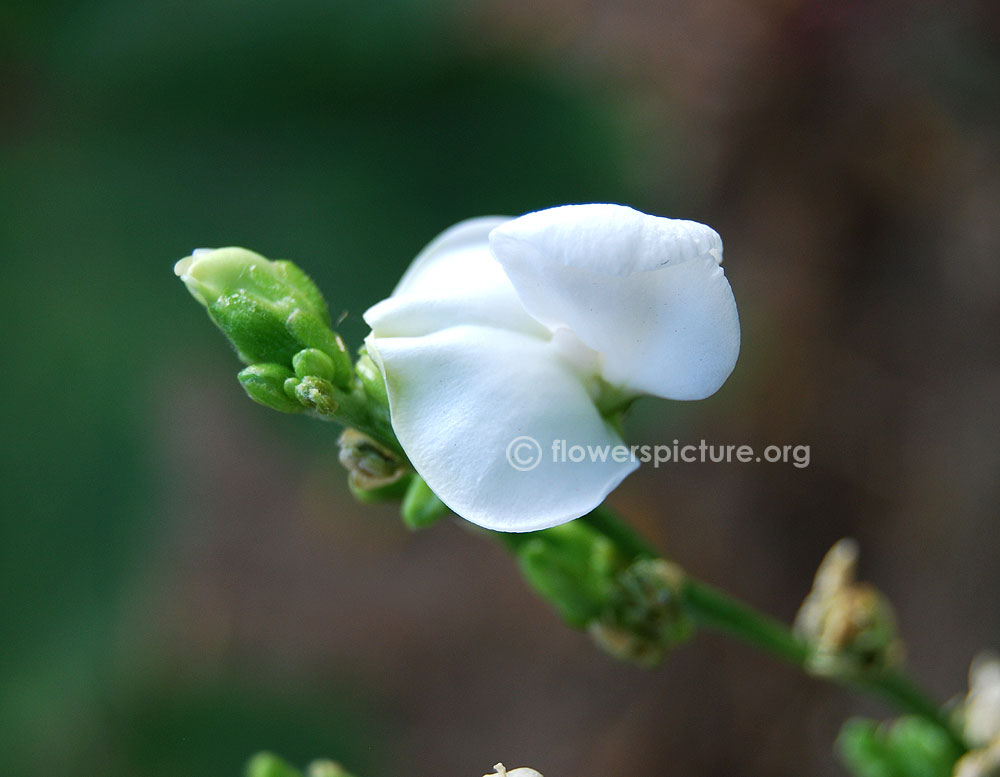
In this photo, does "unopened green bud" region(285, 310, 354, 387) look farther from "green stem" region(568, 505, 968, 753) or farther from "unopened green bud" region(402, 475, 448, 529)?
"green stem" region(568, 505, 968, 753)

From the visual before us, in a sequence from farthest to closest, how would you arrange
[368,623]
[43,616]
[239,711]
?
[368,623] < [239,711] < [43,616]

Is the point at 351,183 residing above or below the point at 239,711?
above

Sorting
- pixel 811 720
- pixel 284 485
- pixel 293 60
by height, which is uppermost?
pixel 293 60

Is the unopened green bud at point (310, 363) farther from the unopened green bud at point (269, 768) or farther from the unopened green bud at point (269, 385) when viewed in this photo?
the unopened green bud at point (269, 768)

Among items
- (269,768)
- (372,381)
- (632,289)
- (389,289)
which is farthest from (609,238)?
(389,289)

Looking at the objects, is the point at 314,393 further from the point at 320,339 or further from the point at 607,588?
the point at 607,588

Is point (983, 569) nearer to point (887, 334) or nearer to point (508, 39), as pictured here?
point (887, 334)

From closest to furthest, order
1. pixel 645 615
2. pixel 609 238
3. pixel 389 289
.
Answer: pixel 609 238 < pixel 645 615 < pixel 389 289

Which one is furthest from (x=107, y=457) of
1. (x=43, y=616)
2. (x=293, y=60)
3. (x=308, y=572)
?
(x=293, y=60)
